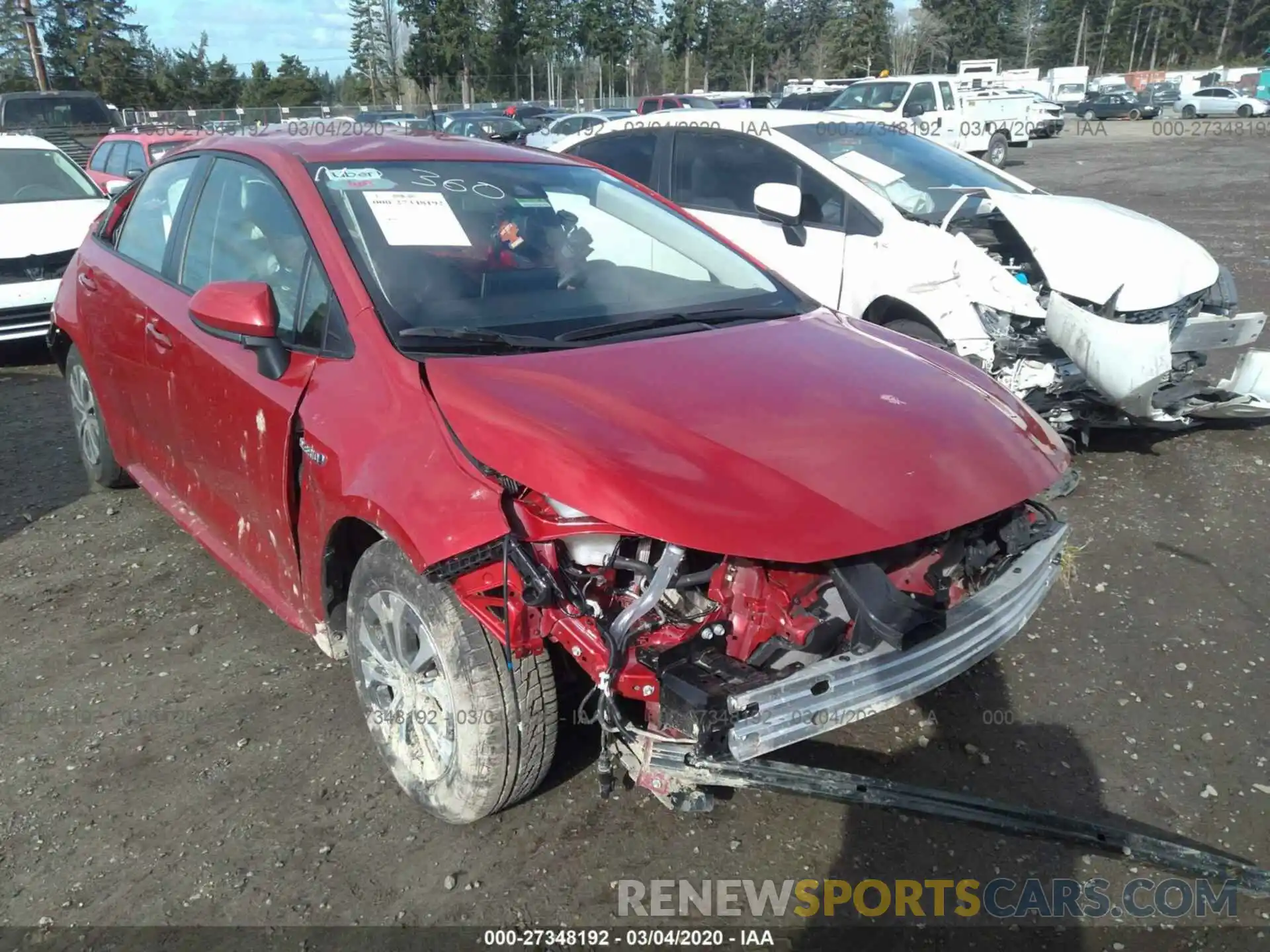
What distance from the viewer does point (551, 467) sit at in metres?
2.24

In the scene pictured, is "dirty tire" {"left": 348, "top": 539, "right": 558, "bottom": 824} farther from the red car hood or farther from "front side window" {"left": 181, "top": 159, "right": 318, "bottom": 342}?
"front side window" {"left": 181, "top": 159, "right": 318, "bottom": 342}

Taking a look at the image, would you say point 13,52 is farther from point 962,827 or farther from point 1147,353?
point 962,827

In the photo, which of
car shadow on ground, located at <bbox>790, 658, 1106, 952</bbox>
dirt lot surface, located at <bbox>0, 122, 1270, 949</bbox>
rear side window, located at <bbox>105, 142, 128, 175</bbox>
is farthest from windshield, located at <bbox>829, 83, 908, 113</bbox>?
car shadow on ground, located at <bbox>790, 658, 1106, 952</bbox>

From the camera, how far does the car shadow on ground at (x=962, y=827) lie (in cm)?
242

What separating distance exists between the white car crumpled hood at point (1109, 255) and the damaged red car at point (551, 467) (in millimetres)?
2380

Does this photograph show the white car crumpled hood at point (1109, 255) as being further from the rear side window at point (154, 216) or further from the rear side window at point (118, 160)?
the rear side window at point (118, 160)

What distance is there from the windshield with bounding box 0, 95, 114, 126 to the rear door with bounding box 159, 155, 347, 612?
18661 mm

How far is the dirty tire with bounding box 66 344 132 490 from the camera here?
4648mm

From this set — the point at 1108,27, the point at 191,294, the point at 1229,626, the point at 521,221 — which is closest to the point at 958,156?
the point at 1229,626

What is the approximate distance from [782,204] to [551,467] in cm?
360

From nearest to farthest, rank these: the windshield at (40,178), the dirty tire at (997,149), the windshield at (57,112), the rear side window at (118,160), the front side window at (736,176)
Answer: the front side window at (736,176)
the windshield at (40,178)
the rear side window at (118,160)
the windshield at (57,112)
the dirty tire at (997,149)

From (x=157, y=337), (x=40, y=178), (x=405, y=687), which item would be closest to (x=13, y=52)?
(x=40, y=178)

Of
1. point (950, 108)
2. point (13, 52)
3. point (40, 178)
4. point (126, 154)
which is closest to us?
point (40, 178)

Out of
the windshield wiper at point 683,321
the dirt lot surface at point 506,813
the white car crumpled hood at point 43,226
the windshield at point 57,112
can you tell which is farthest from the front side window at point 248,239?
the windshield at point 57,112
